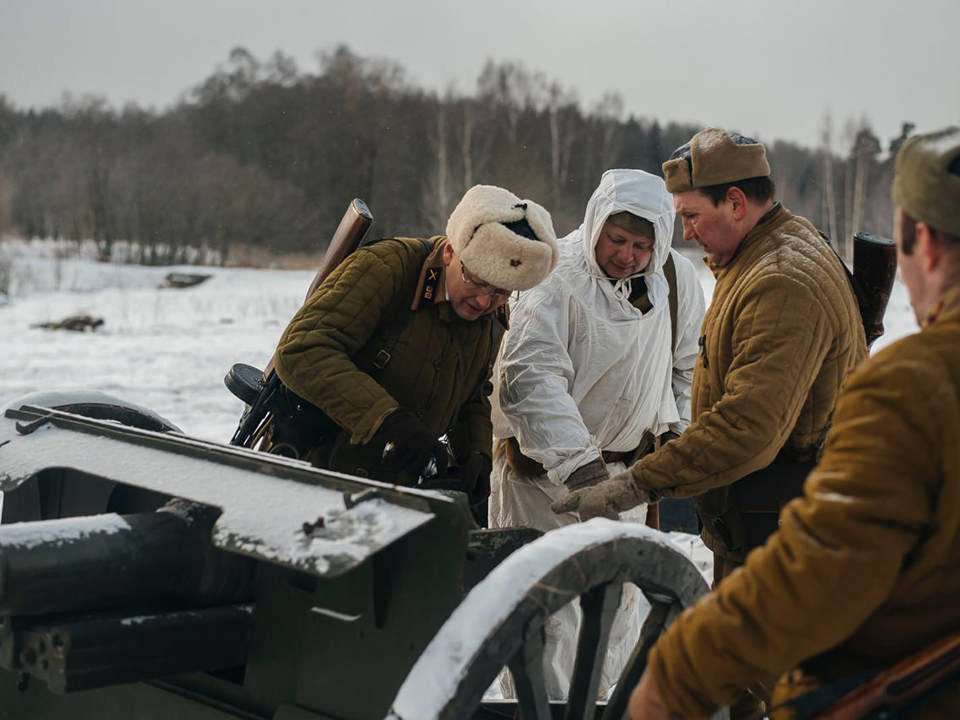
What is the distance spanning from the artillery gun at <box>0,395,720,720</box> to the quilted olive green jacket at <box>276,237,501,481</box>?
19.8 inches

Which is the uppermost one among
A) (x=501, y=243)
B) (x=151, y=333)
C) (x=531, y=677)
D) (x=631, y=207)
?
(x=631, y=207)

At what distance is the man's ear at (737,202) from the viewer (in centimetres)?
321

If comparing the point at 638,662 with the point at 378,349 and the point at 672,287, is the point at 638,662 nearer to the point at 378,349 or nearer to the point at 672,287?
the point at 378,349

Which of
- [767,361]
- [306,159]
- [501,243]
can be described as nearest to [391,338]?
[501,243]

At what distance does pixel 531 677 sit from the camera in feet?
6.75

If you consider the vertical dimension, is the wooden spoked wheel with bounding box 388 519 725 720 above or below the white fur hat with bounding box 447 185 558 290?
below

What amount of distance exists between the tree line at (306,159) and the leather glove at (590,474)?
27.1m

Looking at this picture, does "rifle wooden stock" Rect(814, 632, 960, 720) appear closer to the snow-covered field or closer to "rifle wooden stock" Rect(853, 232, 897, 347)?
"rifle wooden stock" Rect(853, 232, 897, 347)

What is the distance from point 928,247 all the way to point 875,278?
182cm

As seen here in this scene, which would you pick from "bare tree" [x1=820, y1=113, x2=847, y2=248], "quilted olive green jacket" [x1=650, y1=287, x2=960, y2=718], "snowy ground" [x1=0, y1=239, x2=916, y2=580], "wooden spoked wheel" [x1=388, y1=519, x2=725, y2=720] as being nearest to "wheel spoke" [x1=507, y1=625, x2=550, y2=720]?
"wooden spoked wheel" [x1=388, y1=519, x2=725, y2=720]

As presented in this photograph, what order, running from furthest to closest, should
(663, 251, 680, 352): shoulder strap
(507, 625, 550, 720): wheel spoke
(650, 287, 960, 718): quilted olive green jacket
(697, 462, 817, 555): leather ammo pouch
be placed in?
(663, 251, 680, 352): shoulder strap → (697, 462, 817, 555): leather ammo pouch → (507, 625, 550, 720): wheel spoke → (650, 287, 960, 718): quilted olive green jacket

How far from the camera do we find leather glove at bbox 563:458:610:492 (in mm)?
3543

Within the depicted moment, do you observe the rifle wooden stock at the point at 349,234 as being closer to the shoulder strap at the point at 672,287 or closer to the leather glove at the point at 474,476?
the leather glove at the point at 474,476

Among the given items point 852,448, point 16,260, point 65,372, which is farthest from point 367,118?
point 852,448
